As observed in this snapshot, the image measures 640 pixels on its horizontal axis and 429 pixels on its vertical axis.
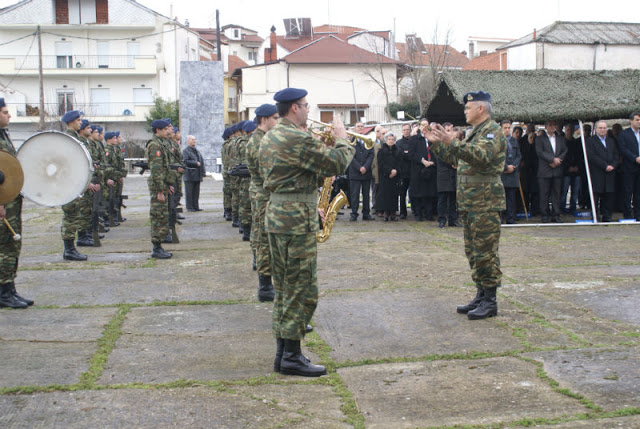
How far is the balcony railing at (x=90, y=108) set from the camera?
47844 millimetres

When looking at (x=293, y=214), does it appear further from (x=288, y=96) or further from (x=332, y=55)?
(x=332, y=55)

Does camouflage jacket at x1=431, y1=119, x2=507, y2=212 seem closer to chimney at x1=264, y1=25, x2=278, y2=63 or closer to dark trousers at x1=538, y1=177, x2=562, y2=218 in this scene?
dark trousers at x1=538, y1=177, x2=562, y2=218

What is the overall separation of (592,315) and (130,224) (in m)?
10.6

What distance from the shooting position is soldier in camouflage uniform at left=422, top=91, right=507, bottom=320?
6316 mm

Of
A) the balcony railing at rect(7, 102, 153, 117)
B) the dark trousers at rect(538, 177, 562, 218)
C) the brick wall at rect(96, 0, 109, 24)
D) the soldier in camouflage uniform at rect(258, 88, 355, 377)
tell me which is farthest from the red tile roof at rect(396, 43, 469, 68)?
the soldier in camouflage uniform at rect(258, 88, 355, 377)

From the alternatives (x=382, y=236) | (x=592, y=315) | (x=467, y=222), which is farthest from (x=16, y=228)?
(x=382, y=236)

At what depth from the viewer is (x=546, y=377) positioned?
469 cm

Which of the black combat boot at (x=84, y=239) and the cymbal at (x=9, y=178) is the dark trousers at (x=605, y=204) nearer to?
the black combat boot at (x=84, y=239)

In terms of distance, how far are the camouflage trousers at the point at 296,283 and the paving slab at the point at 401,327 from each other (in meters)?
0.61

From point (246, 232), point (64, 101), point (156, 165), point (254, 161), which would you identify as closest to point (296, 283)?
point (254, 161)

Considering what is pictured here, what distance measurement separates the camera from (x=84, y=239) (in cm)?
1145

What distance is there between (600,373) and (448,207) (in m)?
8.51

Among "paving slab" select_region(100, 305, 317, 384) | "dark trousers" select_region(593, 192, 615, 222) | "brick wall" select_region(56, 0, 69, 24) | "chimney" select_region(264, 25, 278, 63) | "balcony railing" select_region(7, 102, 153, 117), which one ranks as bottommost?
"paving slab" select_region(100, 305, 317, 384)

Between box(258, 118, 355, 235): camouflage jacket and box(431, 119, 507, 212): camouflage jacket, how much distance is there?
5.35ft
